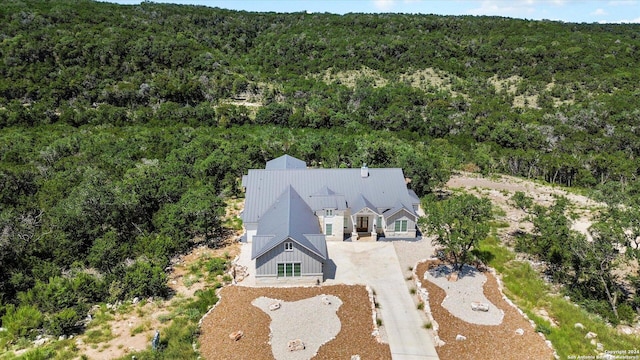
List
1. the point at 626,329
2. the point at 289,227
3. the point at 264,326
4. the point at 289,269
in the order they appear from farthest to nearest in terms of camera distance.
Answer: the point at 289,227 → the point at 289,269 → the point at 626,329 → the point at 264,326

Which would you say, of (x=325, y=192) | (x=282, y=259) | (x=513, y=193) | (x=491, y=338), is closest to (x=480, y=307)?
(x=491, y=338)

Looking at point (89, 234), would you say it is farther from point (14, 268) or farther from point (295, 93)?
point (295, 93)

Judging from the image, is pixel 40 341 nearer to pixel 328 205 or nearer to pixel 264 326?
pixel 264 326

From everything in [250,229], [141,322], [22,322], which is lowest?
[141,322]

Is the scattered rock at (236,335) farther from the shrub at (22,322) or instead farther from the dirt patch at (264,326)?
the shrub at (22,322)

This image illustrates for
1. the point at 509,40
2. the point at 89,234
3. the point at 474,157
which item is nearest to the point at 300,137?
the point at 474,157

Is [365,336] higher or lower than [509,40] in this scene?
lower
